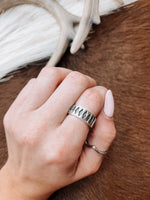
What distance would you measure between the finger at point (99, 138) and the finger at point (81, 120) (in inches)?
0.6

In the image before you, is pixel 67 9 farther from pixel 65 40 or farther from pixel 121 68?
pixel 121 68

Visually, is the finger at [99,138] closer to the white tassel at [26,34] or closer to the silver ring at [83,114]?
the silver ring at [83,114]

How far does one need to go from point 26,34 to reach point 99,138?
34 cm

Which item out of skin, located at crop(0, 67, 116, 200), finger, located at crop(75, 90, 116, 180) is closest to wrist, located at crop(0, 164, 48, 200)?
skin, located at crop(0, 67, 116, 200)

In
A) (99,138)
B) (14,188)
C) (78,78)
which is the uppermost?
(78,78)

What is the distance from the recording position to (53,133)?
44 centimetres

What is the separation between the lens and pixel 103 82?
58cm

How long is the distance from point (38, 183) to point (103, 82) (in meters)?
0.28

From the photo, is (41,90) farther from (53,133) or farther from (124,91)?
(124,91)

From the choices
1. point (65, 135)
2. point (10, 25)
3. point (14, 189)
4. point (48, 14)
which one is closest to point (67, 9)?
point (48, 14)

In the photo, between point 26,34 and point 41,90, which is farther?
point 26,34

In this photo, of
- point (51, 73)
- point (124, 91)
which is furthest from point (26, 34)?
point (124, 91)

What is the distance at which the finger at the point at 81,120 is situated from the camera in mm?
441

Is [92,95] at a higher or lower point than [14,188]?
higher
